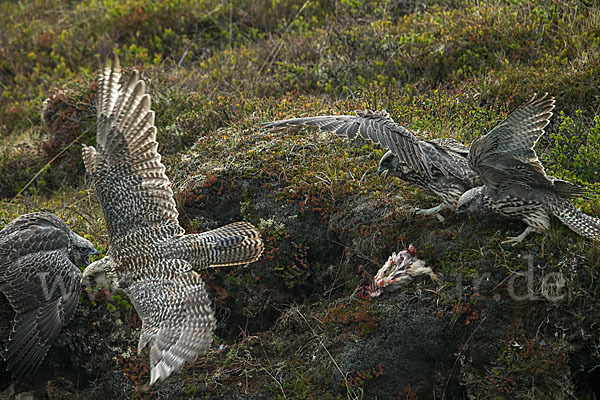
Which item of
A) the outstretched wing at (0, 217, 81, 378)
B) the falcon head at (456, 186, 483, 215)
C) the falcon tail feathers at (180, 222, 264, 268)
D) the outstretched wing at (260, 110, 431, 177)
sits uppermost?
the outstretched wing at (260, 110, 431, 177)

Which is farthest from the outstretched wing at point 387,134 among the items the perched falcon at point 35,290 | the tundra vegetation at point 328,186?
the perched falcon at point 35,290

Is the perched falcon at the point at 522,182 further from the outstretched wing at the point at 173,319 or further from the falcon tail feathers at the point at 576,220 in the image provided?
the outstretched wing at the point at 173,319

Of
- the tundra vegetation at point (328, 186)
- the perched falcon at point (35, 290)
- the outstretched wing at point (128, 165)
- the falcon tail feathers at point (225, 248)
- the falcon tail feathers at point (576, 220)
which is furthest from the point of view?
the outstretched wing at point (128, 165)

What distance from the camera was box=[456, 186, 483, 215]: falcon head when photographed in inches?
229

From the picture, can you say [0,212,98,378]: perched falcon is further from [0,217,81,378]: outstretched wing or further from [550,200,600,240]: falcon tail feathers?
[550,200,600,240]: falcon tail feathers

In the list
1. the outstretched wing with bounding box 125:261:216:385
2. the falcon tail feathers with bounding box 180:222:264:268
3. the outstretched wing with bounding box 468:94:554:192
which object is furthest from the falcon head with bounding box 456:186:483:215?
the outstretched wing with bounding box 125:261:216:385

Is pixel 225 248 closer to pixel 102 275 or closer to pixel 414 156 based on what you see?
pixel 102 275

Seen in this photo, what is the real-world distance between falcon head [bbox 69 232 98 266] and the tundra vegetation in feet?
1.31

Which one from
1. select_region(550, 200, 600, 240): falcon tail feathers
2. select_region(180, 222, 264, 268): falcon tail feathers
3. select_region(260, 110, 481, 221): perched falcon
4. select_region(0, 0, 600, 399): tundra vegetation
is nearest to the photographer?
select_region(550, 200, 600, 240): falcon tail feathers

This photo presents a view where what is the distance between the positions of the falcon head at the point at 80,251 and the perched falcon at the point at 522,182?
4.10 m

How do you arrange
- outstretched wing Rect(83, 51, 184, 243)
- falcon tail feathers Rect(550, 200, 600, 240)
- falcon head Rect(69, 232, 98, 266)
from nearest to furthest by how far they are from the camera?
falcon tail feathers Rect(550, 200, 600, 240), outstretched wing Rect(83, 51, 184, 243), falcon head Rect(69, 232, 98, 266)

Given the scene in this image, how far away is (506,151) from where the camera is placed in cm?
539

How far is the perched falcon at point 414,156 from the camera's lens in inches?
230

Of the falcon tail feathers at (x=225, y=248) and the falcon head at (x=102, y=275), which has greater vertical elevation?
the falcon tail feathers at (x=225, y=248)
